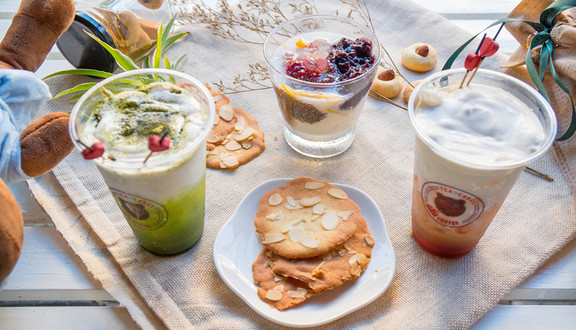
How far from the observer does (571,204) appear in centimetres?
140

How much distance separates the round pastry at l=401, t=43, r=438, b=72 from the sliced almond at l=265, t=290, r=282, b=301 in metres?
1.01

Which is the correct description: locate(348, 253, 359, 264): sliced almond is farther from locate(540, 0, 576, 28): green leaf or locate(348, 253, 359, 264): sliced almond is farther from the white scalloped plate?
locate(540, 0, 576, 28): green leaf

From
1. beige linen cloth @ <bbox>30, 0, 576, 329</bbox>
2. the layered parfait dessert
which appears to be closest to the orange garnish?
the layered parfait dessert

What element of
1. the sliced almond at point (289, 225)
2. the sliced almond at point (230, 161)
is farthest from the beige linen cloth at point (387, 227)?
the sliced almond at point (289, 225)

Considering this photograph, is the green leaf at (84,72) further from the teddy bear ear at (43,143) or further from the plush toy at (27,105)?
the teddy bear ear at (43,143)

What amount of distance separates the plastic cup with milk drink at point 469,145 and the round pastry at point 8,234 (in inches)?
32.4

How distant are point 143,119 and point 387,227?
0.70 metres

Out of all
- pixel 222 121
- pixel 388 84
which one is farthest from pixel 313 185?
pixel 388 84

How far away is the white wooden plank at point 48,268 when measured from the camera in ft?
4.02

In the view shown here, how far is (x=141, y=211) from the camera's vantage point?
116 cm

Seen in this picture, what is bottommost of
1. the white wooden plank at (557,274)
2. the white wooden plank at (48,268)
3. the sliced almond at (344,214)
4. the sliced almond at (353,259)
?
the white wooden plank at (557,274)

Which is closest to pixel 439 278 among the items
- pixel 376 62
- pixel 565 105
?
pixel 376 62

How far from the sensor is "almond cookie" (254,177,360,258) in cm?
123

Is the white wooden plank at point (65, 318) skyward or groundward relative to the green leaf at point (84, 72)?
groundward
